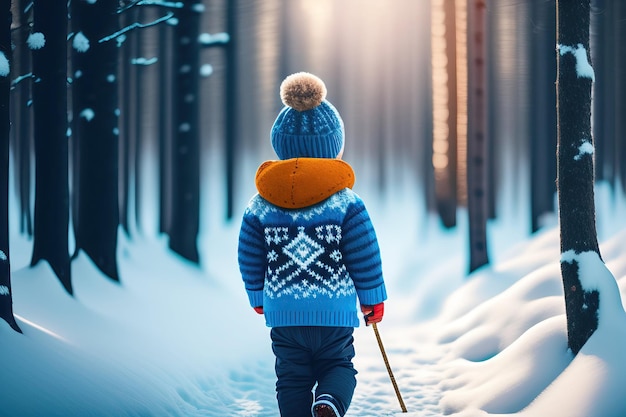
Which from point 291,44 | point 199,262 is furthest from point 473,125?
point 291,44

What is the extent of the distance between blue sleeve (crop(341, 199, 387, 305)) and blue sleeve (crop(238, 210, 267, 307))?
533 millimetres

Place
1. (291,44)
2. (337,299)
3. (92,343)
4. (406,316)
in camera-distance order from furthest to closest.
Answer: (291,44) → (406,316) → (92,343) → (337,299)

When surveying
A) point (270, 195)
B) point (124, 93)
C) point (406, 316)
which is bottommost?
point (406, 316)

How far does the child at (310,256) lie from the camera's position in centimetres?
393

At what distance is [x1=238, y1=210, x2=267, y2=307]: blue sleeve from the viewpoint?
4.11 m

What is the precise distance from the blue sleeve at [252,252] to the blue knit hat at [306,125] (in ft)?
1.60

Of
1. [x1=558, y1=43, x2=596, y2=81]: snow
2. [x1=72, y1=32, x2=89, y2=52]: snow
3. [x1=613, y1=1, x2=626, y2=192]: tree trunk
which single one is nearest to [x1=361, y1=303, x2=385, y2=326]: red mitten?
[x1=558, y1=43, x2=596, y2=81]: snow

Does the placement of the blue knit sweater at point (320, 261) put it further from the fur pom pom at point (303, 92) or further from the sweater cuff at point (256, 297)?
the fur pom pom at point (303, 92)

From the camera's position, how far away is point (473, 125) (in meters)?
11.1

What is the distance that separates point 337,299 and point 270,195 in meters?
0.74

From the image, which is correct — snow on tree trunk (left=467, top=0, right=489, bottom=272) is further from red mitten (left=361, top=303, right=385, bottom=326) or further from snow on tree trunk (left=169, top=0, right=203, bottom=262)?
red mitten (left=361, top=303, right=385, bottom=326)

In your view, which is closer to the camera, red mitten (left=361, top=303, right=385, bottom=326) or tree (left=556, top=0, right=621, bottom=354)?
red mitten (left=361, top=303, right=385, bottom=326)

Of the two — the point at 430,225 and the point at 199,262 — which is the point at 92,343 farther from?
the point at 430,225

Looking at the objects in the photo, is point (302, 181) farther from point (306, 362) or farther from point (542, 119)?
point (542, 119)
